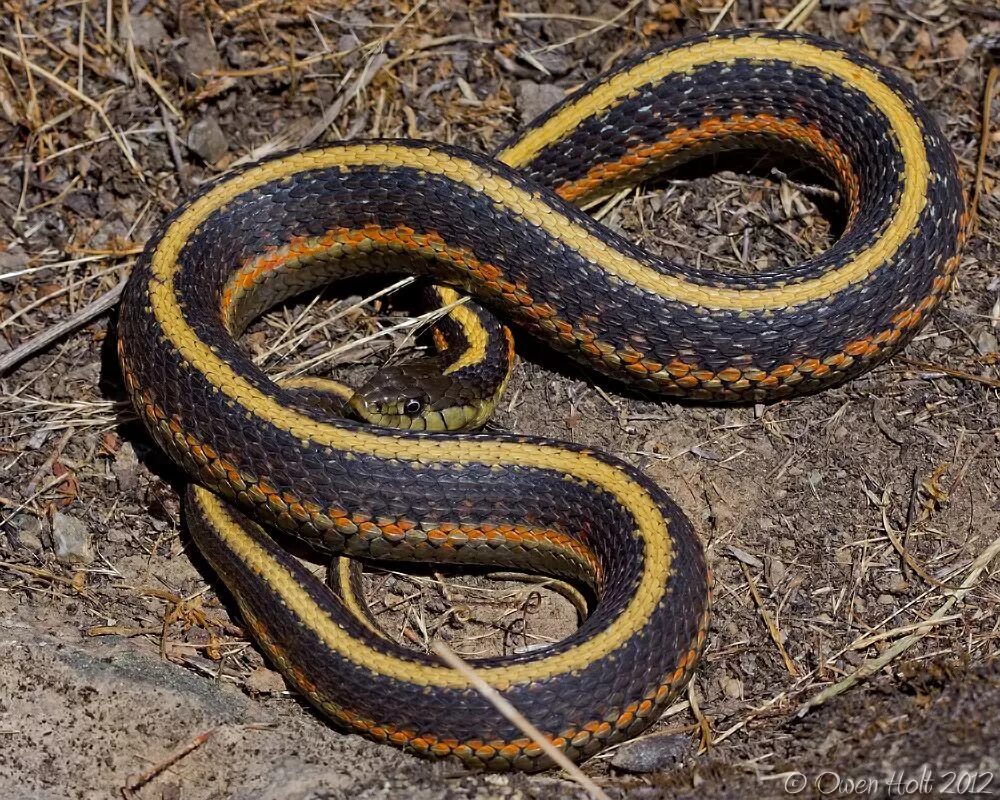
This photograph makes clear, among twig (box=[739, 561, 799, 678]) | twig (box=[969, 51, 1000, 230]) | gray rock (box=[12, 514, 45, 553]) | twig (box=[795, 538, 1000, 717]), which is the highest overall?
twig (box=[969, 51, 1000, 230])

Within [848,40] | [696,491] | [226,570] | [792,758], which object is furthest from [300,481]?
[848,40]

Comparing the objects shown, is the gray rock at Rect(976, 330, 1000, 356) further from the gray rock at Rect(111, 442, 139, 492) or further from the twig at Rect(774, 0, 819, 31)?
the gray rock at Rect(111, 442, 139, 492)

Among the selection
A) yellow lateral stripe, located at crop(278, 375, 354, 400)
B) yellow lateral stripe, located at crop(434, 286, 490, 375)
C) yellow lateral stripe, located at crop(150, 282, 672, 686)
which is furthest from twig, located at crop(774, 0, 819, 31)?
yellow lateral stripe, located at crop(278, 375, 354, 400)

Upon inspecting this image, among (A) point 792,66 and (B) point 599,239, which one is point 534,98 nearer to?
(A) point 792,66

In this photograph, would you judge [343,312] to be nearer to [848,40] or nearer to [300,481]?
[300,481]

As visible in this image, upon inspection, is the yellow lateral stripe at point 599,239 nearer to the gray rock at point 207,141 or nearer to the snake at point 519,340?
the snake at point 519,340

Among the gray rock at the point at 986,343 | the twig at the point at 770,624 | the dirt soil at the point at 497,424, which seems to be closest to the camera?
the dirt soil at the point at 497,424

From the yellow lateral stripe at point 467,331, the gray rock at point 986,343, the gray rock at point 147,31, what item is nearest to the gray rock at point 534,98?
the yellow lateral stripe at point 467,331
